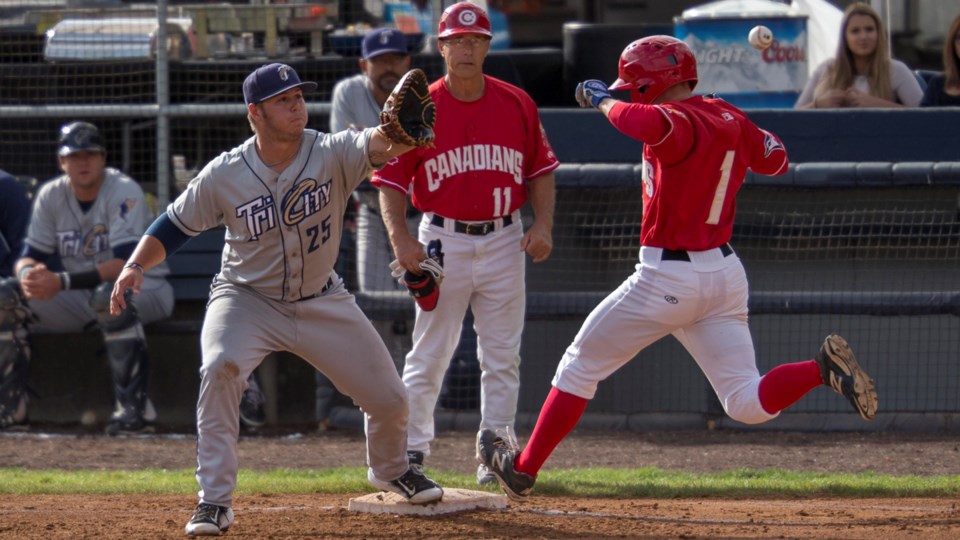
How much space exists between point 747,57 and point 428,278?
11.6 ft

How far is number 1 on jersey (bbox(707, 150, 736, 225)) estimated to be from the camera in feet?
16.5

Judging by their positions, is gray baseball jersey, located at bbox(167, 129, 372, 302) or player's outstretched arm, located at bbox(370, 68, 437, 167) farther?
gray baseball jersey, located at bbox(167, 129, 372, 302)

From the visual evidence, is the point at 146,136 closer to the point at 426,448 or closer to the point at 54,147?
the point at 54,147

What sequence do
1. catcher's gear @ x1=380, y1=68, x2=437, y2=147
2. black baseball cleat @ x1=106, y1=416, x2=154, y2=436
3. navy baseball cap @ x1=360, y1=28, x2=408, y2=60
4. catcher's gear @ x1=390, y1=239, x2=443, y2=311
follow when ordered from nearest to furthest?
1. catcher's gear @ x1=380, y1=68, x2=437, y2=147
2. catcher's gear @ x1=390, y1=239, x2=443, y2=311
3. navy baseball cap @ x1=360, y1=28, x2=408, y2=60
4. black baseball cleat @ x1=106, y1=416, x2=154, y2=436

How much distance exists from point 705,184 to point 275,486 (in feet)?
8.34

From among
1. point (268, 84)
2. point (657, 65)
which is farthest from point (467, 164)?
point (268, 84)

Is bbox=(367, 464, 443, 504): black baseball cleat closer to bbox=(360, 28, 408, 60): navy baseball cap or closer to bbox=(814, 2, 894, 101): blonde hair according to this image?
bbox=(360, 28, 408, 60): navy baseball cap

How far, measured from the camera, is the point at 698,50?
8.52 meters

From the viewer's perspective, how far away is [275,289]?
16.6 feet

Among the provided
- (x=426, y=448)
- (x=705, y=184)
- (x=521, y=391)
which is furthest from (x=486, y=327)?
(x=521, y=391)

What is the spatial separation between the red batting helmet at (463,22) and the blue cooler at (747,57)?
111 inches

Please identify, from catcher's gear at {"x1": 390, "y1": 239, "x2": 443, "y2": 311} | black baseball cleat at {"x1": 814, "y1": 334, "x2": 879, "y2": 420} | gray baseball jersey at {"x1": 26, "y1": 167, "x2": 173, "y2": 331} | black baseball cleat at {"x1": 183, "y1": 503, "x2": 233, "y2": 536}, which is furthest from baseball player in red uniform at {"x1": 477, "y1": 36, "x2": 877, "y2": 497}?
gray baseball jersey at {"x1": 26, "y1": 167, "x2": 173, "y2": 331}

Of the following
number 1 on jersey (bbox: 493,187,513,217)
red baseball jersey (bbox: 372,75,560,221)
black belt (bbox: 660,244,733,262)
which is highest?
red baseball jersey (bbox: 372,75,560,221)

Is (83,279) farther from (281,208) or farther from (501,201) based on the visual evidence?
(281,208)
